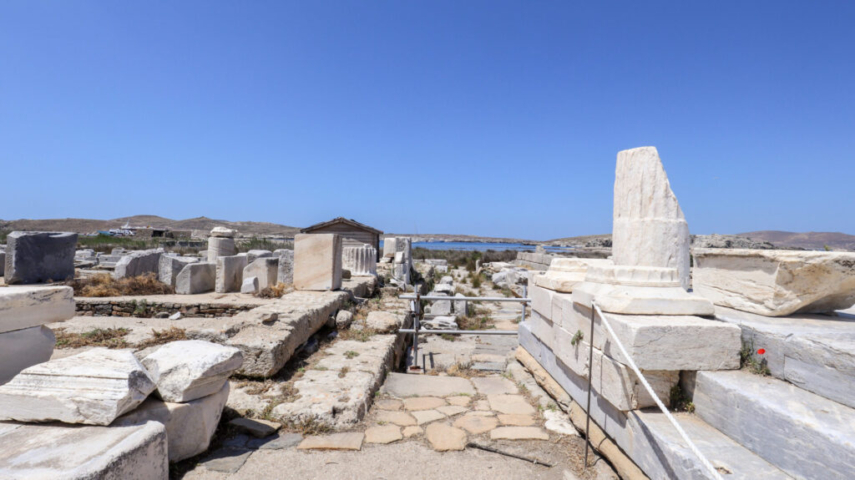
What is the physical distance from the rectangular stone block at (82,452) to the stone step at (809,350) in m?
3.80

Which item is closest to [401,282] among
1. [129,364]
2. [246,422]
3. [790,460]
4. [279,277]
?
[279,277]

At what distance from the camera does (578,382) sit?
3.70m

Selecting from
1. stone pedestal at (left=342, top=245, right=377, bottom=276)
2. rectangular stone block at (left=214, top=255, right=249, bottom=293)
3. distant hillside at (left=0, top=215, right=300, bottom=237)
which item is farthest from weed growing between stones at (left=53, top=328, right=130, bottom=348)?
distant hillside at (left=0, top=215, right=300, bottom=237)

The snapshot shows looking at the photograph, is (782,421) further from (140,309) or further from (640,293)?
(140,309)

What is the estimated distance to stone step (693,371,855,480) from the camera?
1.85m

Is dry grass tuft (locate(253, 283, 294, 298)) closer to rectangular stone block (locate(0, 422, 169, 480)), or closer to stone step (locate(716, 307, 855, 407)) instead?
rectangular stone block (locate(0, 422, 169, 480))

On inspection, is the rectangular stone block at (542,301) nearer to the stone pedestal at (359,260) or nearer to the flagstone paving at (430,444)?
the flagstone paving at (430,444)

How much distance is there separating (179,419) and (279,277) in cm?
639

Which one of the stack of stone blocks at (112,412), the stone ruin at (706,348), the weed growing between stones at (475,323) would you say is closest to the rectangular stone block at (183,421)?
the stack of stone blocks at (112,412)

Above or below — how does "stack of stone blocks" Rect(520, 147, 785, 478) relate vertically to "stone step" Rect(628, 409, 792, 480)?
above

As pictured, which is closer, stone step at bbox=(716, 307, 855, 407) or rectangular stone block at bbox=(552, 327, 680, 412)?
stone step at bbox=(716, 307, 855, 407)

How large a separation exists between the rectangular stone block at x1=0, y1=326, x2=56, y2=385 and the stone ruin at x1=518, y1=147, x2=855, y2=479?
4395 millimetres

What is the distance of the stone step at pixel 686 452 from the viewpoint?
6.73ft

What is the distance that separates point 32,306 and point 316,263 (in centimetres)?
468
